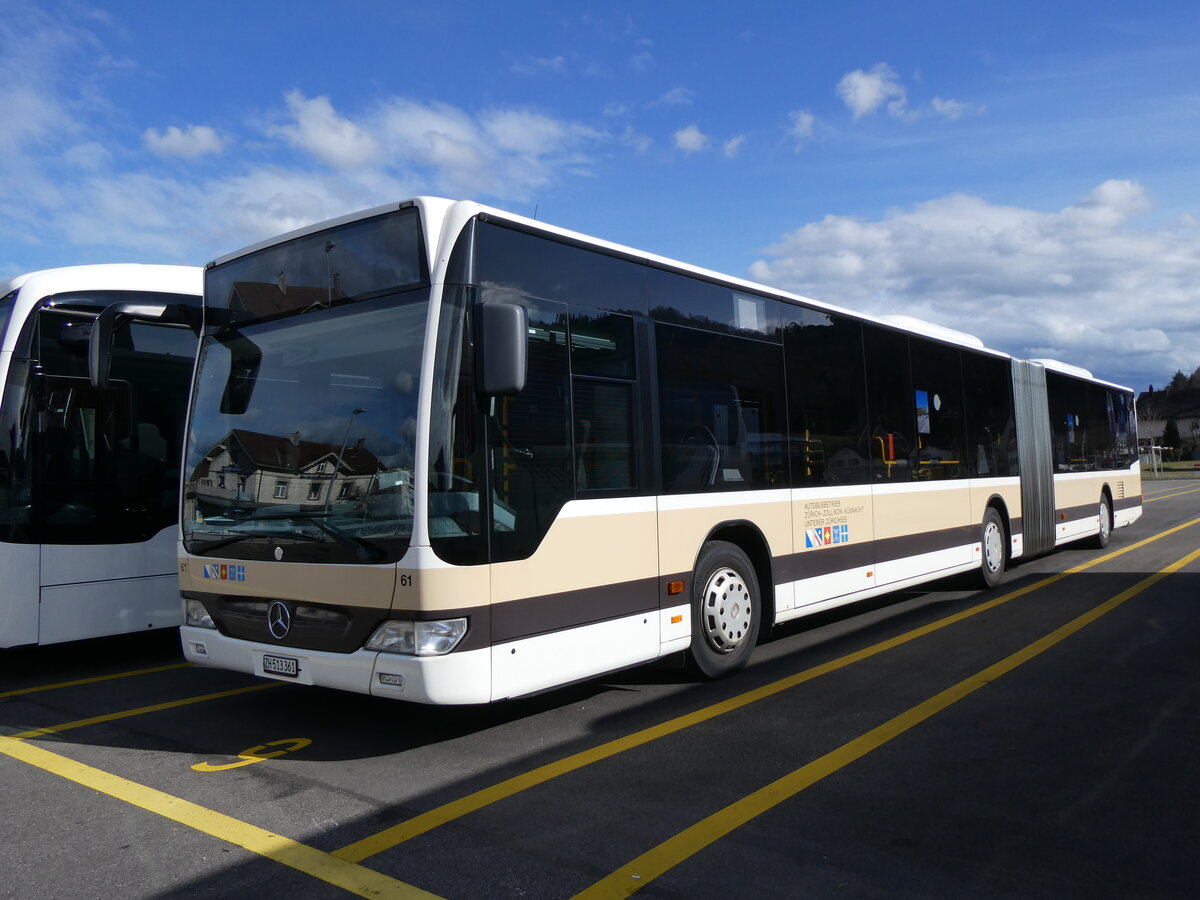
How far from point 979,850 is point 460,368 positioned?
331 centimetres


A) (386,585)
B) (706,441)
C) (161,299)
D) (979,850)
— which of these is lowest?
(979,850)

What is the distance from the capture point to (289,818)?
4359 mm

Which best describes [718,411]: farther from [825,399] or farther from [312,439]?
[312,439]

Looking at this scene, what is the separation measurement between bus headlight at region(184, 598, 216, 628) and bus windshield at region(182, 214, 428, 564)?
35cm

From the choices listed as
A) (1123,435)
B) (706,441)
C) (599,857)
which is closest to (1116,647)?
(706,441)

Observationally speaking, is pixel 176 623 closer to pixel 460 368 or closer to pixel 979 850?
pixel 460 368

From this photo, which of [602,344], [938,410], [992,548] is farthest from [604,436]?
[992,548]

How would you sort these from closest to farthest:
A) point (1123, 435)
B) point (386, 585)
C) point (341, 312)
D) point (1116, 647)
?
point (386, 585)
point (341, 312)
point (1116, 647)
point (1123, 435)

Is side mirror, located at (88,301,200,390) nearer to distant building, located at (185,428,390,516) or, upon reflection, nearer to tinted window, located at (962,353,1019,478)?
distant building, located at (185,428,390,516)

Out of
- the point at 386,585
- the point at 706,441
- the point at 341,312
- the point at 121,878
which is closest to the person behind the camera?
the point at 121,878

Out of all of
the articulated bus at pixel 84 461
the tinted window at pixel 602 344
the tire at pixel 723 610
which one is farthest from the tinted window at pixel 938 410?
the articulated bus at pixel 84 461

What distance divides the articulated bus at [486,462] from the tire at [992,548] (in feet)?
13.5

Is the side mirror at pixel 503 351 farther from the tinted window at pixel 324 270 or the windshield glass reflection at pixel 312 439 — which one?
the tinted window at pixel 324 270

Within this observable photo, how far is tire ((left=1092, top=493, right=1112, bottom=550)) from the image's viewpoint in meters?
16.0
